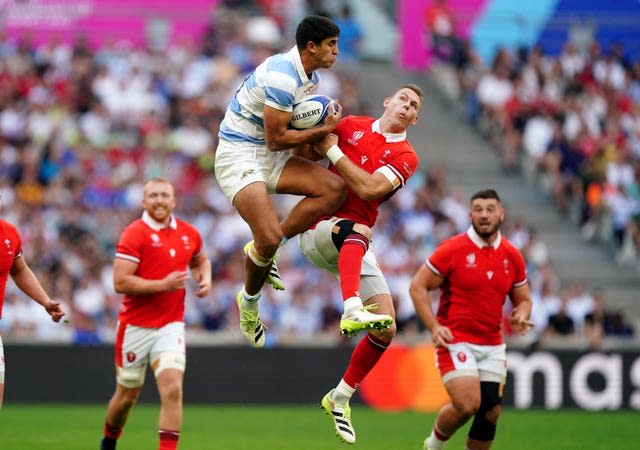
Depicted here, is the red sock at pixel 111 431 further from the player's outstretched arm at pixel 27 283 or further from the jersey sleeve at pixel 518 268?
the jersey sleeve at pixel 518 268

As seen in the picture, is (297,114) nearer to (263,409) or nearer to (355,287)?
(355,287)

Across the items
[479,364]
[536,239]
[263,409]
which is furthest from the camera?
[536,239]

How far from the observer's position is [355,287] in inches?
438

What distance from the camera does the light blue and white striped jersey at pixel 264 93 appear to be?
1098 centimetres

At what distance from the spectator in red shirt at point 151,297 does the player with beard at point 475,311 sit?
2275 mm

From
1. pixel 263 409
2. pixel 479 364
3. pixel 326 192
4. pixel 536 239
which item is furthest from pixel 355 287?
pixel 536 239

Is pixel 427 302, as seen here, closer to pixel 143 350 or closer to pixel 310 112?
pixel 310 112

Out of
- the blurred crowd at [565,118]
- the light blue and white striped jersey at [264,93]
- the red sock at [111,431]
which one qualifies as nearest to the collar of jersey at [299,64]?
the light blue and white striped jersey at [264,93]

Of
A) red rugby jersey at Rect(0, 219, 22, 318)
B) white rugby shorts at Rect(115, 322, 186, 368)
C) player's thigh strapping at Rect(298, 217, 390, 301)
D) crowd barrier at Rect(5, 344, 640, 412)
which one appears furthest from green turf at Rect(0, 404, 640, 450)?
player's thigh strapping at Rect(298, 217, 390, 301)

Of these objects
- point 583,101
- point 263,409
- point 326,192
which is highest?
point 583,101

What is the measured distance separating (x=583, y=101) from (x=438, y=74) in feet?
11.0

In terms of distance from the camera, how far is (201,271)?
13.1m

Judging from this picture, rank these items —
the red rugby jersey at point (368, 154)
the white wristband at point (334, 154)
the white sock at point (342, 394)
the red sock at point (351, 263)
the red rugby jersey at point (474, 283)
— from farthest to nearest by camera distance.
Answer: the red rugby jersey at point (474, 283) → the white sock at point (342, 394) → the red rugby jersey at point (368, 154) → the white wristband at point (334, 154) → the red sock at point (351, 263)

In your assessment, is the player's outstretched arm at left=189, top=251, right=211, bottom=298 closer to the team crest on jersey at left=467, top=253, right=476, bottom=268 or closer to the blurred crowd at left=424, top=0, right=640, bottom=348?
the team crest on jersey at left=467, top=253, right=476, bottom=268
